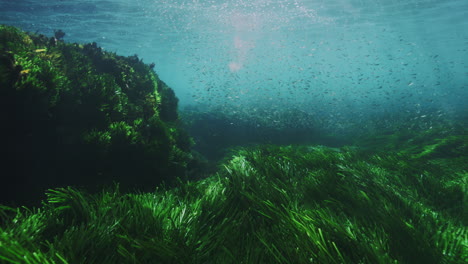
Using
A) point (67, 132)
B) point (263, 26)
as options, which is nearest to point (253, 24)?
point (263, 26)

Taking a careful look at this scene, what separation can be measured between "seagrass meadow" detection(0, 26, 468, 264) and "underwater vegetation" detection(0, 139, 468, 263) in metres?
0.01

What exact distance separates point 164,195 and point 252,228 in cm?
128

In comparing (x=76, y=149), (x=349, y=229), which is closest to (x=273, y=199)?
(x=349, y=229)

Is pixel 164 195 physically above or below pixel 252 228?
below

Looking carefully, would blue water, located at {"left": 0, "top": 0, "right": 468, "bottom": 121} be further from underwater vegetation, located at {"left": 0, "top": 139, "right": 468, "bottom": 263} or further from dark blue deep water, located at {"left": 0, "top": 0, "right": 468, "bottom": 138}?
underwater vegetation, located at {"left": 0, "top": 139, "right": 468, "bottom": 263}

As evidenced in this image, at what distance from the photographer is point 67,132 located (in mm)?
3473

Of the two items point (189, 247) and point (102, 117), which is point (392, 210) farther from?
point (102, 117)

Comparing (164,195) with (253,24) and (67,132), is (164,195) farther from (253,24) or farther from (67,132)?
(253,24)

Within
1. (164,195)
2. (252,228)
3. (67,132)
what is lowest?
(164,195)

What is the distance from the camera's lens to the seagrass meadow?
146 centimetres

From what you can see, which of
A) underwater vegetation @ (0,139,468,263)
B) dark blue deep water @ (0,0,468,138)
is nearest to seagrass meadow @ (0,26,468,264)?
underwater vegetation @ (0,139,468,263)

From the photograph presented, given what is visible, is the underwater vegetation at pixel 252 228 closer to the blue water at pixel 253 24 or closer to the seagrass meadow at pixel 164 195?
the seagrass meadow at pixel 164 195

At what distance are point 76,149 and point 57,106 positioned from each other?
33.4 inches

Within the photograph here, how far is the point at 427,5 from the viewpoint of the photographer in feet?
81.9
